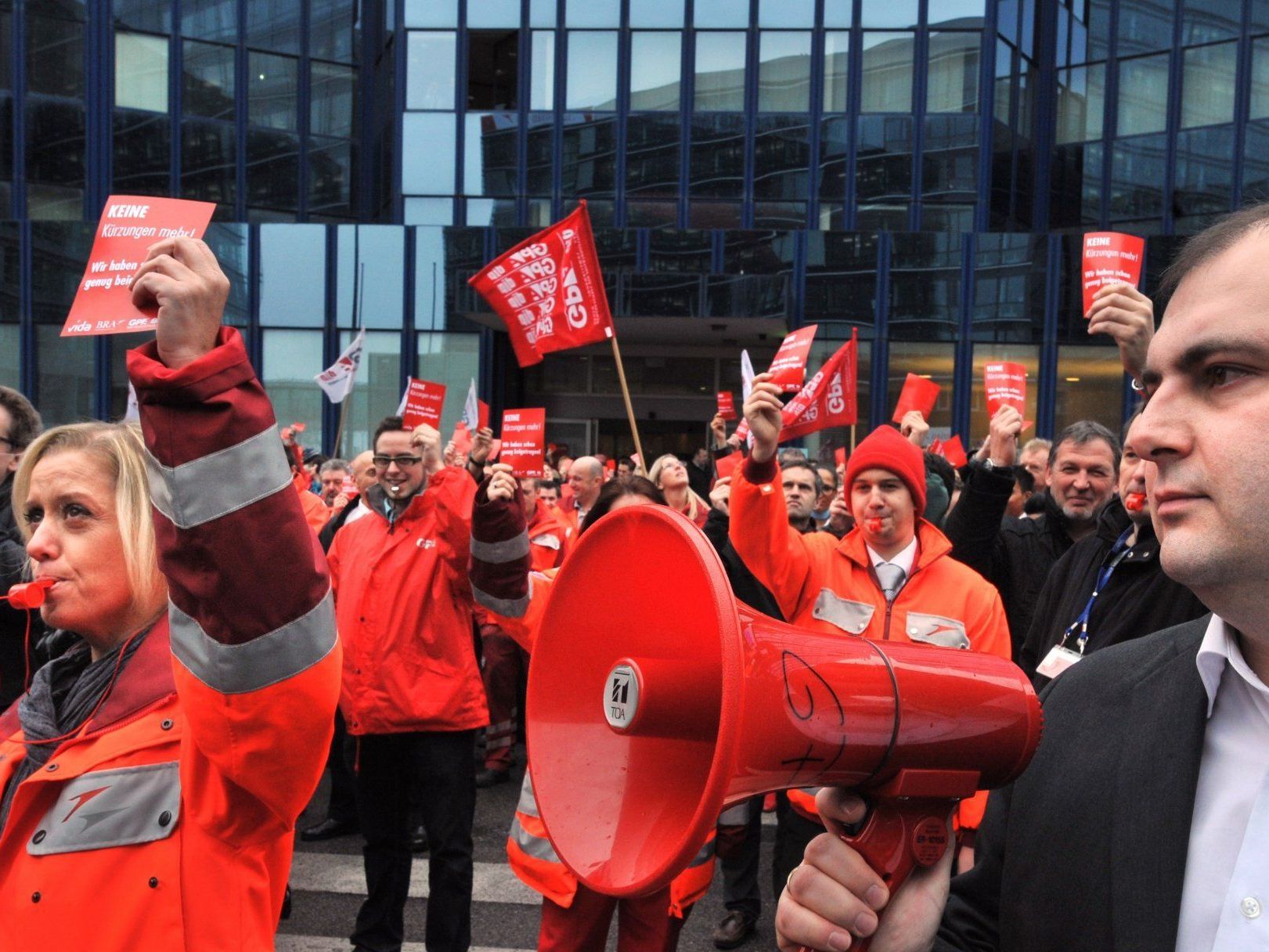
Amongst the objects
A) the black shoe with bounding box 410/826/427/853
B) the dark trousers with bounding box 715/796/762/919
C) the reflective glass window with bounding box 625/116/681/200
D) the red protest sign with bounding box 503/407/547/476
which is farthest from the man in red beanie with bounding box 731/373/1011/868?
the reflective glass window with bounding box 625/116/681/200

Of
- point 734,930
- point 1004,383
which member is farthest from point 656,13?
point 734,930

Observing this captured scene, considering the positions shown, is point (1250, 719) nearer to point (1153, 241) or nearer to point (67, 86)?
point (1153, 241)

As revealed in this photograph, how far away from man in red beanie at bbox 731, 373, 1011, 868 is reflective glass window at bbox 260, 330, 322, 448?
16193 millimetres

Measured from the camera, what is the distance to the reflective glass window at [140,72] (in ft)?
63.3

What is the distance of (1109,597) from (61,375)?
19414mm

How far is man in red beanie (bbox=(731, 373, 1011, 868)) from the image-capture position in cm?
356

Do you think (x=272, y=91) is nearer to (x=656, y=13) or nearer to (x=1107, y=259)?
(x=656, y=13)

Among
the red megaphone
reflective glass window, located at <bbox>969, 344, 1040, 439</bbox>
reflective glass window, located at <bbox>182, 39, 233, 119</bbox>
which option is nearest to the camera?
the red megaphone

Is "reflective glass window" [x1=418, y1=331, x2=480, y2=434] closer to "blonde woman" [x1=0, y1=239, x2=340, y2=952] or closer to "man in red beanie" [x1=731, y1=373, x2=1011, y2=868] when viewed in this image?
"man in red beanie" [x1=731, y1=373, x2=1011, y2=868]

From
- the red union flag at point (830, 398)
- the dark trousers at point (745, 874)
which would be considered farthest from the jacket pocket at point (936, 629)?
the red union flag at point (830, 398)

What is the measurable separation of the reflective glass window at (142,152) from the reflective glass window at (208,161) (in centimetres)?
28

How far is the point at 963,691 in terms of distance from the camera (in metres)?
1.31

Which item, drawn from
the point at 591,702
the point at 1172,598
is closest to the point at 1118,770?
the point at 591,702

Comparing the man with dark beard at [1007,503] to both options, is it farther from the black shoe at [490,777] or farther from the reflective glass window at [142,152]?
the reflective glass window at [142,152]
